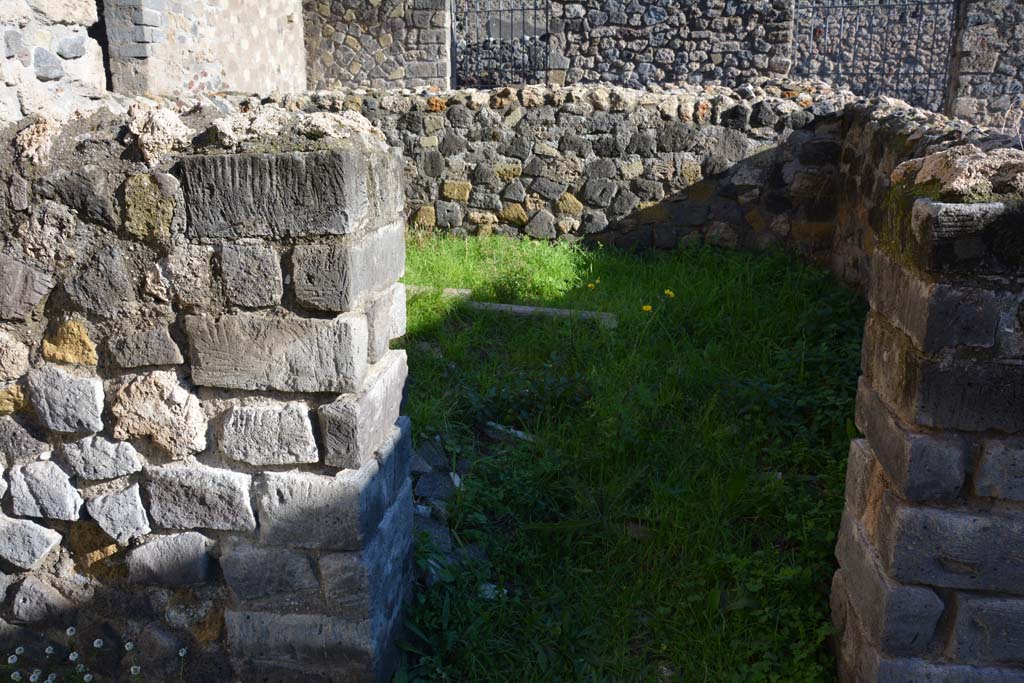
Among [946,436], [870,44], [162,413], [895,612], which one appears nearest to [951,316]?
[946,436]

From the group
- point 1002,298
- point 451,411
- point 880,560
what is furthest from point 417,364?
point 1002,298

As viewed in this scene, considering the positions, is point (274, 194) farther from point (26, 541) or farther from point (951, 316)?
point (951, 316)

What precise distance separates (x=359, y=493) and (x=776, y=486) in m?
1.79

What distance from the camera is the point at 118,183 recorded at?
6.33ft

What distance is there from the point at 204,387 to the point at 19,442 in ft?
1.98

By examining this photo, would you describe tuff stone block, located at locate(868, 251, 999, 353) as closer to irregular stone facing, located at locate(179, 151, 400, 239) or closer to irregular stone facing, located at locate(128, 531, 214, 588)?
irregular stone facing, located at locate(179, 151, 400, 239)

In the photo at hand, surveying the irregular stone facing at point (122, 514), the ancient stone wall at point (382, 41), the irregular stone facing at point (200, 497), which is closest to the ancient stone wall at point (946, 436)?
the irregular stone facing at point (200, 497)

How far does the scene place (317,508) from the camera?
1.98m

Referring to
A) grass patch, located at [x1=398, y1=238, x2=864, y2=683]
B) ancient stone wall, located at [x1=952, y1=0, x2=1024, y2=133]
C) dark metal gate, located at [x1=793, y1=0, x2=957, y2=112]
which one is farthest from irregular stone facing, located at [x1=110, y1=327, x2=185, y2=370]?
dark metal gate, located at [x1=793, y1=0, x2=957, y2=112]

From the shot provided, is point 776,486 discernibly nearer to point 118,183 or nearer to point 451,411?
point 451,411

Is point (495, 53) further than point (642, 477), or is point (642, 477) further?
point (495, 53)

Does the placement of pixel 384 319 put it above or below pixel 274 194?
below

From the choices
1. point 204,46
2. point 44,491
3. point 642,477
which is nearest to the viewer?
point 44,491

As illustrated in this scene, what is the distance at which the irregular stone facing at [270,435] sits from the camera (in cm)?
196
